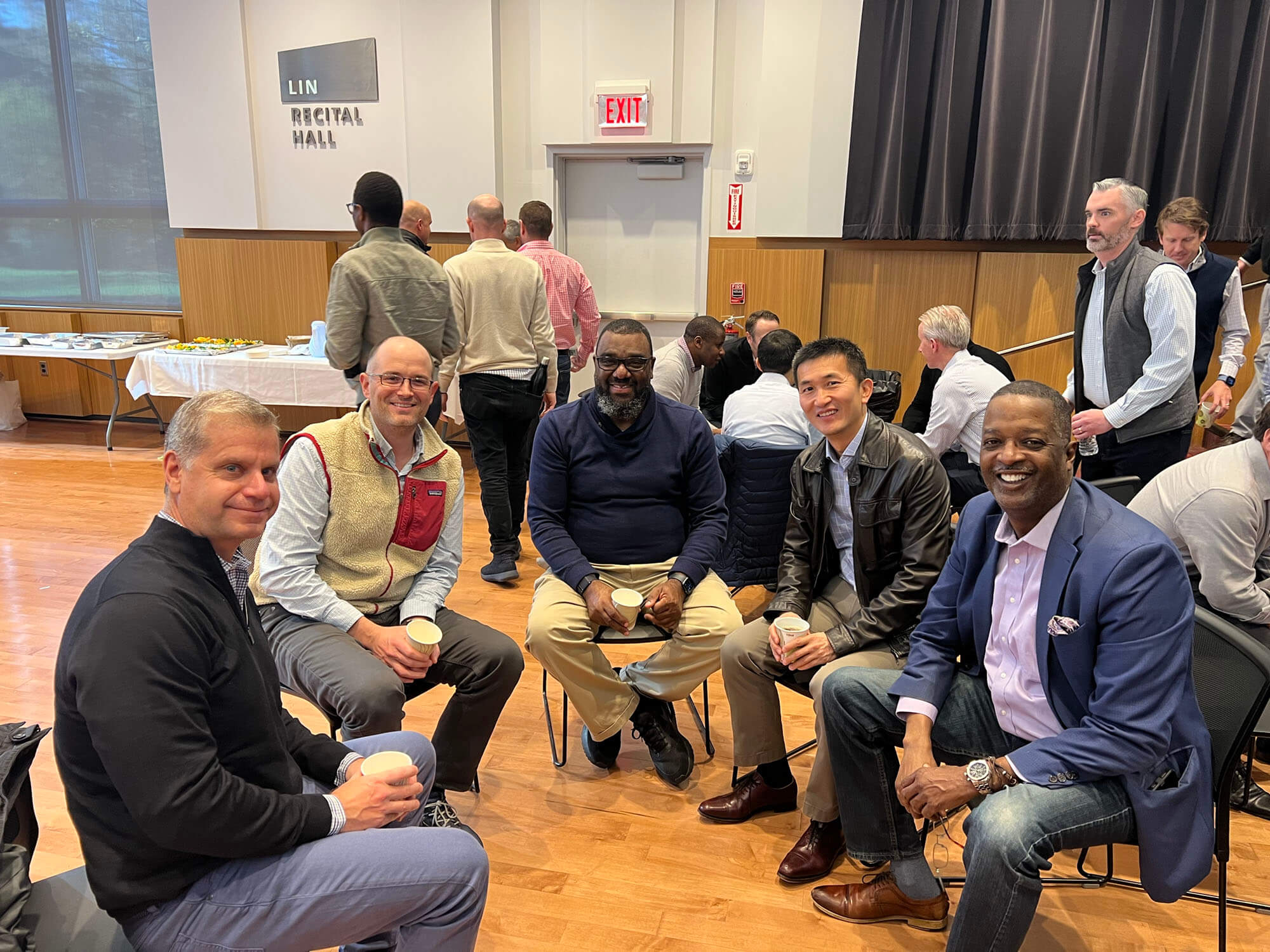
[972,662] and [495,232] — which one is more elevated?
[495,232]

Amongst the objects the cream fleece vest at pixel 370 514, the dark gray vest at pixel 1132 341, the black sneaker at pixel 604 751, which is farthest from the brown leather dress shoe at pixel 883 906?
the dark gray vest at pixel 1132 341

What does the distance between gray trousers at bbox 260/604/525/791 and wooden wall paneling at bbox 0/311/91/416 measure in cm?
625

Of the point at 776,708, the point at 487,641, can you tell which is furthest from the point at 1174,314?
the point at 487,641

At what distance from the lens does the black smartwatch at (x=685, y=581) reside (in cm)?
268

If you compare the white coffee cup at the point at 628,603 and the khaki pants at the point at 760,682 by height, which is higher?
the white coffee cup at the point at 628,603

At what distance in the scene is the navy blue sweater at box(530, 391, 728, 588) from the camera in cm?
277

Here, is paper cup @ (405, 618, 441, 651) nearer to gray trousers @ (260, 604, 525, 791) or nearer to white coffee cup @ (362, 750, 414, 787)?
gray trousers @ (260, 604, 525, 791)

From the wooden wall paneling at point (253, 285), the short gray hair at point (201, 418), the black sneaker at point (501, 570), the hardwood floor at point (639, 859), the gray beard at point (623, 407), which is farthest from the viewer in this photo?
the wooden wall paneling at point (253, 285)

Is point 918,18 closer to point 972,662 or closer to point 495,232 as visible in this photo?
point 495,232

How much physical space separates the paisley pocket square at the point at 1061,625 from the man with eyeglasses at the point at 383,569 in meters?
1.26

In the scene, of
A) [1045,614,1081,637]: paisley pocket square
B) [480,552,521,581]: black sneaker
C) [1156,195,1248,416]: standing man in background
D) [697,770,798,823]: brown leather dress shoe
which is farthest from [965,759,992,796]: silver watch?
[1156,195,1248,416]: standing man in background

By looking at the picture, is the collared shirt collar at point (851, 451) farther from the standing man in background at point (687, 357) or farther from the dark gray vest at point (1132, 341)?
the standing man in background at point (687, 357)

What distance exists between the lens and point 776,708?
2471 millimetres

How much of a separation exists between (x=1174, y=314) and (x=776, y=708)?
1970mm
